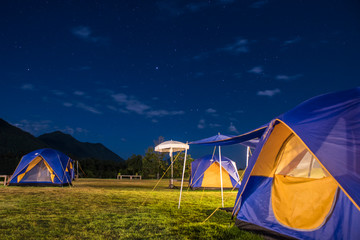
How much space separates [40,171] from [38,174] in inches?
7.7

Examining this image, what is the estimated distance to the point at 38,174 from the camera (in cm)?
1636

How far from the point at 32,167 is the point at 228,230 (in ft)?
48.4

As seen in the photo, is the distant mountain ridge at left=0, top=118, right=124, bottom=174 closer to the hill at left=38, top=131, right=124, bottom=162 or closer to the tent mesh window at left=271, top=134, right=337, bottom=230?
the hill at left=38, top=131, right=124, bottom=162

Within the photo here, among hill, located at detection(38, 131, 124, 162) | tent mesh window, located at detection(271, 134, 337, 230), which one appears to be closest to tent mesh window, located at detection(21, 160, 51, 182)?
tent mesh window, located at detection(271, 134, 337, 230)

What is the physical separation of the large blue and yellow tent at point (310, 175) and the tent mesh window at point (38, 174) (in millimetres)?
14091

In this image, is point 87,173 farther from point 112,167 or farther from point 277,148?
point 277,148

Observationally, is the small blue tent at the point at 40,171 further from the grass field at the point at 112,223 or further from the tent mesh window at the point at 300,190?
the tent mesh window at the point at 300,190

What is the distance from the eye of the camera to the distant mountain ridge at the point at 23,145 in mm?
35281

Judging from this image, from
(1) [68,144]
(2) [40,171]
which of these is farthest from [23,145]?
(1) [68,144]

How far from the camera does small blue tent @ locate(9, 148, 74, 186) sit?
16.1 metres

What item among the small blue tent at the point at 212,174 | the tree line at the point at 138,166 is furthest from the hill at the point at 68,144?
the small blue tent at the point at 212,174

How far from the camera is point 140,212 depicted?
278 inches

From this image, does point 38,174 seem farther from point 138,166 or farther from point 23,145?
point 23,145

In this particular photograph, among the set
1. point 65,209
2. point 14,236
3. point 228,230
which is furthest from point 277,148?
point 65,209
